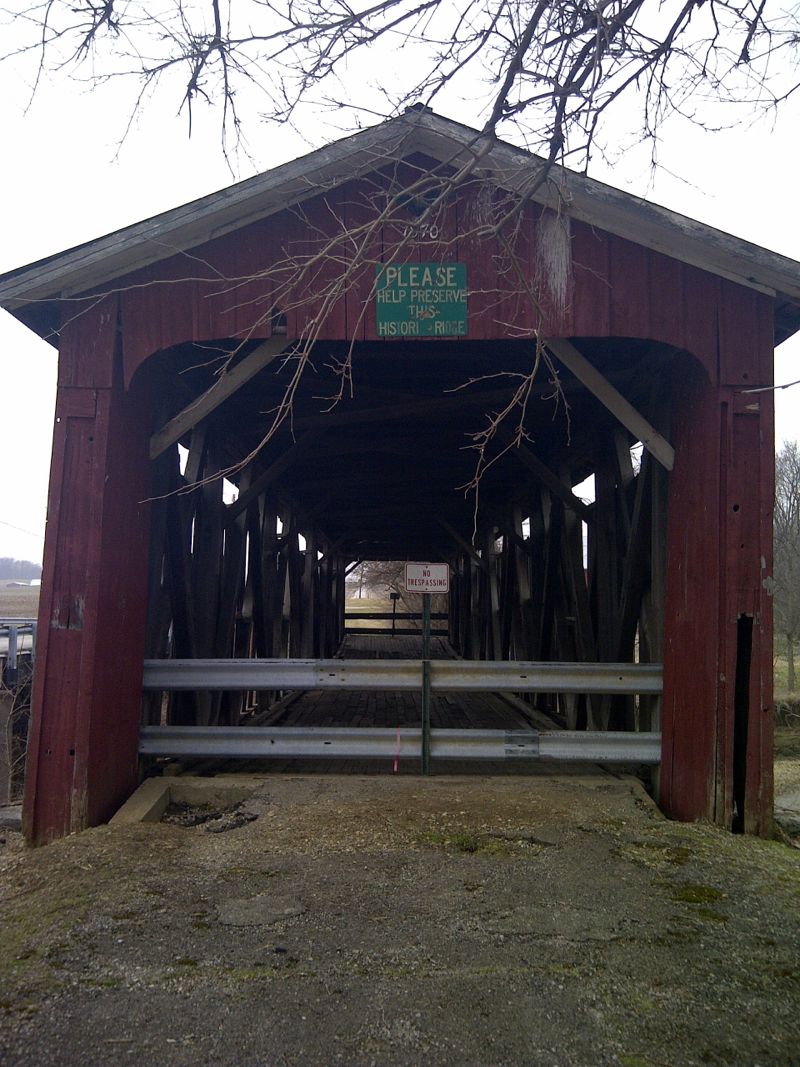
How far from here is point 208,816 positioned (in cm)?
534

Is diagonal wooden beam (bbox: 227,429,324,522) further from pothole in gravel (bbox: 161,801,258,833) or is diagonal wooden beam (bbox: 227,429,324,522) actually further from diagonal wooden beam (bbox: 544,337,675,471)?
diagonal wooden beam (bbox: 544,337,675,471)

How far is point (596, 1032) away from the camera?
2.66 metres

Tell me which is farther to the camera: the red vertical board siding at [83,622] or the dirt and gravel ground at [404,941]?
the red vertical board siding at [83,622]

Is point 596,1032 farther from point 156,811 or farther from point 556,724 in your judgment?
point 556,724

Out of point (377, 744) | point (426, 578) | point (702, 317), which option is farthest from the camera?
point (426, 578)

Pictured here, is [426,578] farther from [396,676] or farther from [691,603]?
[691,603]

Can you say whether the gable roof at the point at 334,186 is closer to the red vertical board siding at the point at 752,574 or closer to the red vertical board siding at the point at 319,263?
the red vertical board siding at the point at 319,263

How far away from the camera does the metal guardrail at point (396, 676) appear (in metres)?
5.75

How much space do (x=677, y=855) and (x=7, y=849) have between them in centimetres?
380

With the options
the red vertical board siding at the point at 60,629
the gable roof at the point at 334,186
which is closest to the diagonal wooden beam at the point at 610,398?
the gable roof at the point at 334,186

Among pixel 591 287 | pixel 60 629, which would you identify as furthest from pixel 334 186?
pixel 60 629

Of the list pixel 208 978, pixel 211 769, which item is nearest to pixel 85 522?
pixel 211 769

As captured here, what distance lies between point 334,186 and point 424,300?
0.87 metres

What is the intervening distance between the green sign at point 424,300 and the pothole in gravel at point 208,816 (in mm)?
3172
